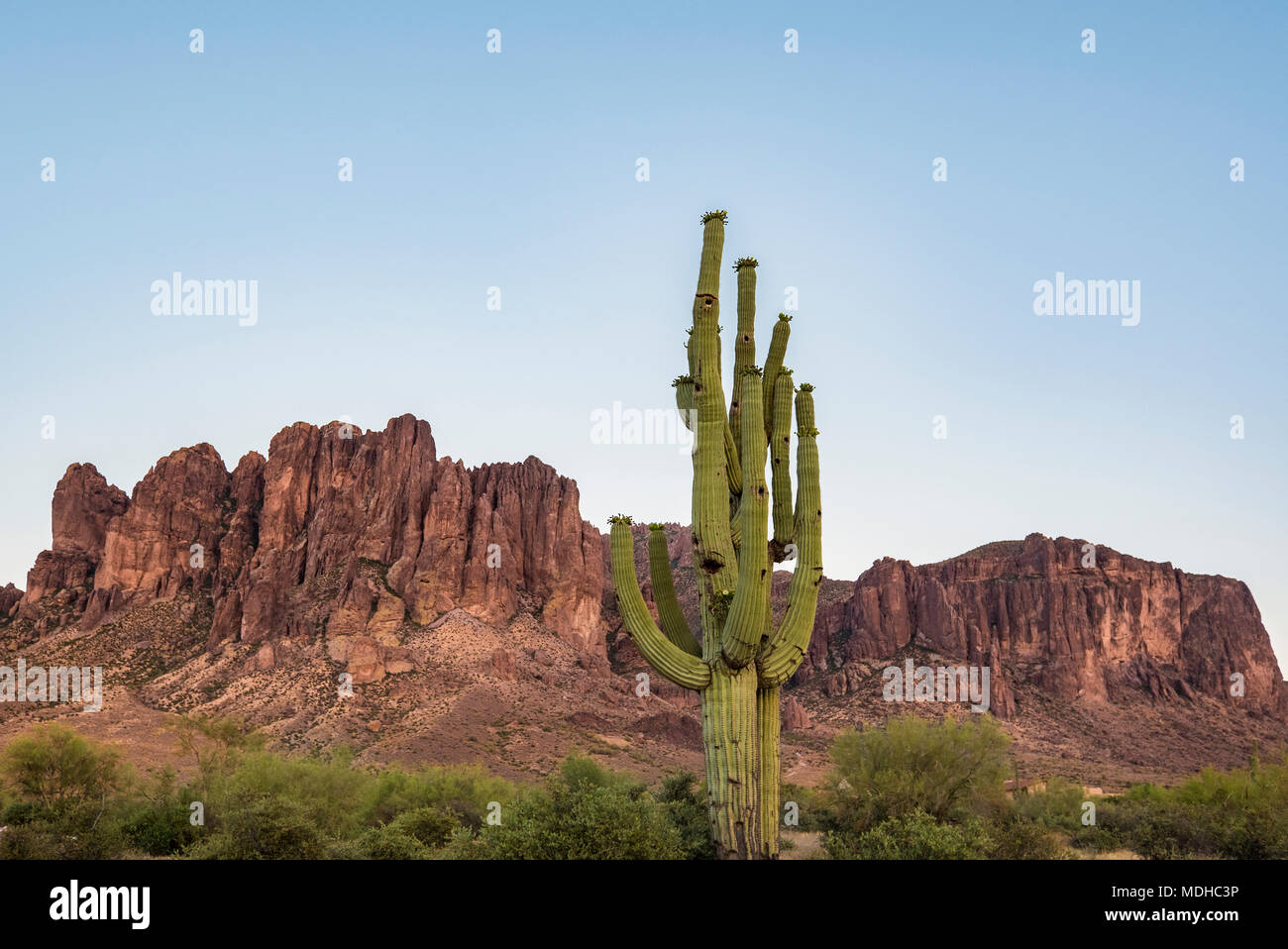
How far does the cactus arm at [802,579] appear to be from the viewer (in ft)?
46.2

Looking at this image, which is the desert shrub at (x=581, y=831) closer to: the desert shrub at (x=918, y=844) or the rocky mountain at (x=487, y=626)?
the desert shrub at (x=918, y=844)

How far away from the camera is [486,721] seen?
165 feet

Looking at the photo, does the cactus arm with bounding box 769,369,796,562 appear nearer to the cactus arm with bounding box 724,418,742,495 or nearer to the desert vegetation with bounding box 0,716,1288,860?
the cactus arm with bounding box 724,418,742,495

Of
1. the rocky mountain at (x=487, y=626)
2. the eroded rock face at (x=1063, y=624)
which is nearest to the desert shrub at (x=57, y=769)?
the rocky mountain at (x=487, y=626)

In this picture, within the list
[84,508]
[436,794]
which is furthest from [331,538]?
[436,794]

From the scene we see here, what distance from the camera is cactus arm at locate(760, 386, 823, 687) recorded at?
14078 mm

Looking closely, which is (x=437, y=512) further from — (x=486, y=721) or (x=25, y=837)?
(x=25, y=837)

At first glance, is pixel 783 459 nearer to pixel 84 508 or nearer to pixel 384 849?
pixel 384 849

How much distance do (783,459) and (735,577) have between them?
253 centimetres

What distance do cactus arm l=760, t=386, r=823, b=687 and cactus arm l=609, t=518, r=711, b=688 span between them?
1166 millimetres

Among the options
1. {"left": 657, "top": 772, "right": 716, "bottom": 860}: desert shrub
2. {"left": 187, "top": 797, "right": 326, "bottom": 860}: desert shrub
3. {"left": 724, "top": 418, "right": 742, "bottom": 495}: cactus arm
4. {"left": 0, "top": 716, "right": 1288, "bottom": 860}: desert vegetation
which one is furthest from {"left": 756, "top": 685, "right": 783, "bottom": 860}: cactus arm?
{"left": 187, "top": 797, "right": 326, "bottom": 860}: desert shrub

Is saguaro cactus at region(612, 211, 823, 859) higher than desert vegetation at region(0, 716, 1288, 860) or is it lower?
higher
